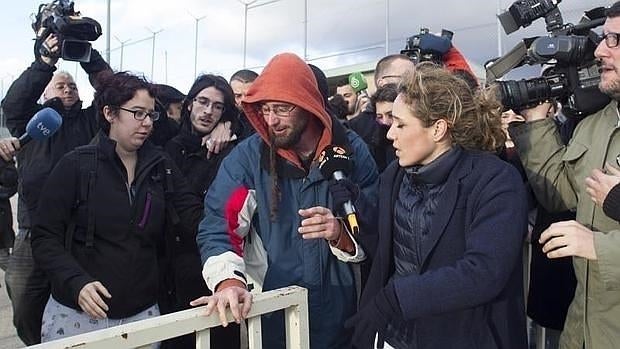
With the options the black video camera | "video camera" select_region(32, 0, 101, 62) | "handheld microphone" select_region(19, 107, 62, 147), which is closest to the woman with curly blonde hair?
the black video camera

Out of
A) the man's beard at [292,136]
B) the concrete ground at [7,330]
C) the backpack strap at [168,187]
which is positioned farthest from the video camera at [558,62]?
the concrete ground at [7,330]

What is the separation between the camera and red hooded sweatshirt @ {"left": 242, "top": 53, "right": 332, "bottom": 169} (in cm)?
226

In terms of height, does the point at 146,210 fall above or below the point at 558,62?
below

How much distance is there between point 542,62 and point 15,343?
14.0ft

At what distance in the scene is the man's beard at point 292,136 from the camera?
222 cm

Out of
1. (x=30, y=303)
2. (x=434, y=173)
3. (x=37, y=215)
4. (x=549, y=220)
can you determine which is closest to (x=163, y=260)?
(x=37, y=215)

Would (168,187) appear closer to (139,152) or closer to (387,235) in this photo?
(139,152)

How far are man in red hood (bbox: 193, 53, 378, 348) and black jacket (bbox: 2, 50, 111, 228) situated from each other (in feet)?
4.56

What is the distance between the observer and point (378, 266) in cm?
191

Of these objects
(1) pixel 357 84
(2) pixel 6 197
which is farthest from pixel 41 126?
(1) pixel 357 84

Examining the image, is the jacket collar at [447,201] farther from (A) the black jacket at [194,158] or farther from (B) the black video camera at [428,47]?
(A) the black jacket at [194,158]

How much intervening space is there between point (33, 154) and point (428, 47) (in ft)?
7.69

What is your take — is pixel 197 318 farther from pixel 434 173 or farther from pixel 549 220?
pixel 549 220

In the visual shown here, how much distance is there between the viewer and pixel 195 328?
159 cm
